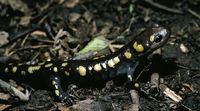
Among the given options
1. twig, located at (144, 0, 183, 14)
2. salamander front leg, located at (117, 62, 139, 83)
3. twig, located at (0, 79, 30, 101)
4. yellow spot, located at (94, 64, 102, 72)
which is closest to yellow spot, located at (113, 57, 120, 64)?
salamander front leg, located at (117, 62, 139, 83)

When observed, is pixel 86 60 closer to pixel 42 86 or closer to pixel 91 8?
pixel 42 86

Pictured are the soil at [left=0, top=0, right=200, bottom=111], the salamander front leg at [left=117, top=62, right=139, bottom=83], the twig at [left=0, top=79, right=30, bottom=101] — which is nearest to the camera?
the soil at [left=0, top=0, right=200, bottom=111]

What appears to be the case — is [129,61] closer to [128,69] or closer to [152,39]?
[128,69]

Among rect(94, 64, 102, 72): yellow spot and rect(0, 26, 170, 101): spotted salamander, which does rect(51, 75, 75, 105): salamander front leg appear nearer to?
rect(0, 26, 170, 101): spotted salamander

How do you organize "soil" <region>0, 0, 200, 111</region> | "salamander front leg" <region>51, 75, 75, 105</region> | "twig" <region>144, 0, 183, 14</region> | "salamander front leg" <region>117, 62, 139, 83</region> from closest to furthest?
"soil" <region>0, 0, 200, 111</region>, "salamander front leg" <region>51, 75, 75, 105</region>, "salamander front leg" <region>117, 62, 139, 83</region>, "twig" <region>144, 0, 183, 14</region>

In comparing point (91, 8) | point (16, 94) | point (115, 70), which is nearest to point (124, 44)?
point (115, 70)

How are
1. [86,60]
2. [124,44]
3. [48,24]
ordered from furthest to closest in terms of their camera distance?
[48,24] → [124,44] → [86,60]

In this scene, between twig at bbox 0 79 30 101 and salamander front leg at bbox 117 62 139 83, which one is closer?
twig at bbox 0 79 30 101

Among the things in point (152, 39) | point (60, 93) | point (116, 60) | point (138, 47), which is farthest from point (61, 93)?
point (152, 39)
